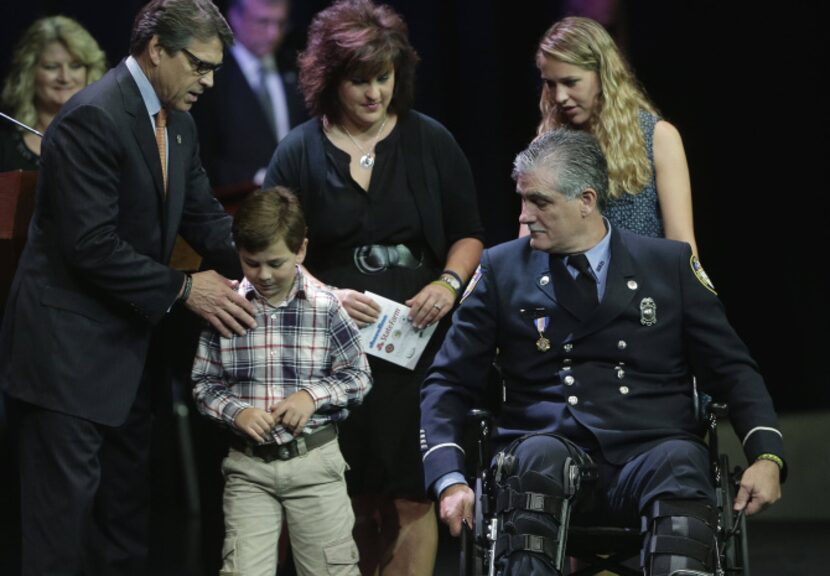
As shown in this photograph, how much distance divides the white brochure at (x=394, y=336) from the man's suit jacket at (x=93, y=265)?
0.61 metres

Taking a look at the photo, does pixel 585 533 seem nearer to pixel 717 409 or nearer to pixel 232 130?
pixel 717 409

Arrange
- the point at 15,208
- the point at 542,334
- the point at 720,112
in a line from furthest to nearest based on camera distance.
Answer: the point at 720,112
the point at 15,208
the point at 542,334

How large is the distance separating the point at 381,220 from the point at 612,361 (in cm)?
90

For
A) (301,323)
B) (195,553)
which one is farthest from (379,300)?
(195,553)

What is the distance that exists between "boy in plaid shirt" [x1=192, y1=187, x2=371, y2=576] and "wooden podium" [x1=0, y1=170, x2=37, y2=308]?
22.7 inches

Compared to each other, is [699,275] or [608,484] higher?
[699,275]

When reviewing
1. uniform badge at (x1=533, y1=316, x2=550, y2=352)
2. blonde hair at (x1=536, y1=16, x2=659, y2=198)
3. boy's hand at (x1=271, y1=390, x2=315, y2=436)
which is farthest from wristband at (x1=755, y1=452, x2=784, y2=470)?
boy's hand at (x1=271, y1=390, x2=315, y2=436)

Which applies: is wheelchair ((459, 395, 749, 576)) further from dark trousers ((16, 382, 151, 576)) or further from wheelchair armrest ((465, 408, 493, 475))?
dark trousers ((16, 382, 151, 576))

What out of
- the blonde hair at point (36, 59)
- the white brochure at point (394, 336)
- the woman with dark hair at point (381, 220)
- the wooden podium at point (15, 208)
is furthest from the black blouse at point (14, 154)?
the white brochure at point (394, 336)

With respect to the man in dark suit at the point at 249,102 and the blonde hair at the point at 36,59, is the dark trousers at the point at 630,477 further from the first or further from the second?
the man in dark suit at the point at 249,102

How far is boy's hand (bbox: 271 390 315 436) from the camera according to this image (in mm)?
3514

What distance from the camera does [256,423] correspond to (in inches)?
137

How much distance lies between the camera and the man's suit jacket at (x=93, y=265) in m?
3.43

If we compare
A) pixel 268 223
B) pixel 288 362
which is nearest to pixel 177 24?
pixel 268 223
